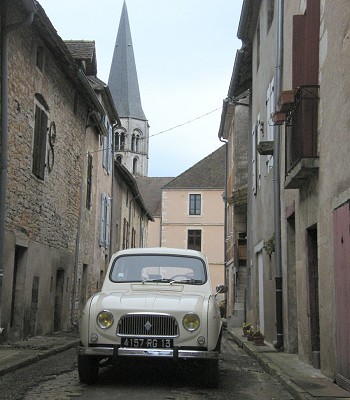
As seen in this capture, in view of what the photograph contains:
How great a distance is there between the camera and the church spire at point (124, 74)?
82.7m

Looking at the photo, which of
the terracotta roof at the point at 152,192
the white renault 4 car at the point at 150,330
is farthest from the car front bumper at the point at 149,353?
the terracotta roof at the point at 152,192

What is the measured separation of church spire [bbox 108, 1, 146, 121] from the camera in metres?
82.7

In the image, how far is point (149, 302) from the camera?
24.6ft

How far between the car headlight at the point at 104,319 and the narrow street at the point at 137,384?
28.9 inches

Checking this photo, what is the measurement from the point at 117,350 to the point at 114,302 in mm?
621

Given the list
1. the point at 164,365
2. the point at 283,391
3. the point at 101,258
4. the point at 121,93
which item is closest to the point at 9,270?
the point at 164,365

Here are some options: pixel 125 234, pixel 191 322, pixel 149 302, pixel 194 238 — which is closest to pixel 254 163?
pixel 149 302

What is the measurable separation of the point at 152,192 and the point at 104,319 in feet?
187

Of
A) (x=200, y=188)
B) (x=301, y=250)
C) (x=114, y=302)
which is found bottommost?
(x=114, y=302)

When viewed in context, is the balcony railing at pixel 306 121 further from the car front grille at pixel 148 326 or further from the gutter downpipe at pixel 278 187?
the car front grille at pixel 148 326

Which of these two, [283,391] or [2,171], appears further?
[2,171]

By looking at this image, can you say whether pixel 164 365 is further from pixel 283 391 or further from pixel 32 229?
pixel 32 229

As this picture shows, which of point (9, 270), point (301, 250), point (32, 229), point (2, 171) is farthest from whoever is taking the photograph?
point (32, 229)

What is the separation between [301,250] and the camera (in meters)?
10.0
